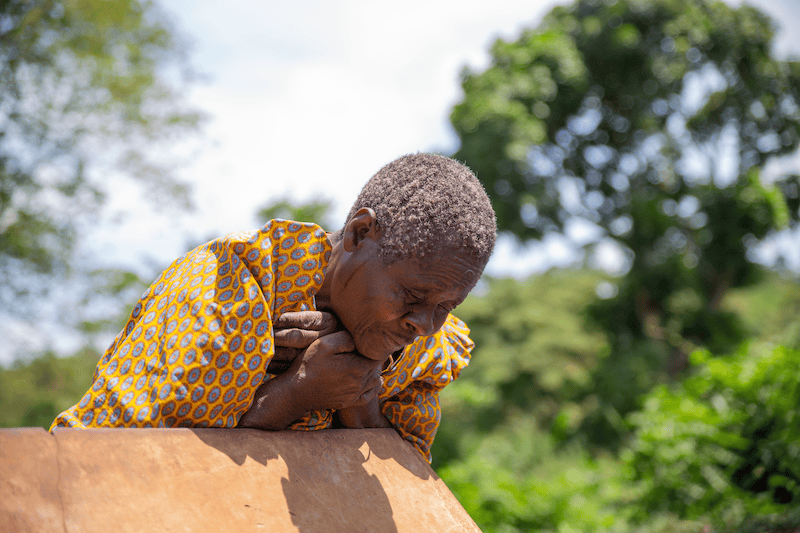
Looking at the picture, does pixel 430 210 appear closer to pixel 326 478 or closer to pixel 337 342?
pixel 337 342

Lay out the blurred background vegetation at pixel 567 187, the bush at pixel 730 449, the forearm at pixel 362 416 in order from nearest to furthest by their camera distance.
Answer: the forearm at pixel 362 416
the bush at pixel 730 449
the blurred background vegetation at pixel 567 187

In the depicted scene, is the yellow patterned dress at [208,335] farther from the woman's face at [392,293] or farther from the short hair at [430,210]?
the short hair at [430,210]

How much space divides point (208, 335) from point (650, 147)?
15.3 metres

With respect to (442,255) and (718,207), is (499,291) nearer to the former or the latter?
(718,207)

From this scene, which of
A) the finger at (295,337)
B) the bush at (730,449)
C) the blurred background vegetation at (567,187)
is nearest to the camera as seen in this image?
the finger at (295,337)

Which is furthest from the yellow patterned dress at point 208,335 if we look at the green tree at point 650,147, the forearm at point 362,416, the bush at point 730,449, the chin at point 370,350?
the green tree at point 650,147

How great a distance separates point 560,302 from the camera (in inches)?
720

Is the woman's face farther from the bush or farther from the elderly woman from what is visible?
the bush

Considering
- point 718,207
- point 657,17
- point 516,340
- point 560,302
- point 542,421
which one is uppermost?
point 657,17

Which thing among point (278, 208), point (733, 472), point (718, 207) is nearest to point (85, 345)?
point (278, 208)

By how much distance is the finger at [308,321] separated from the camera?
1.83 metres

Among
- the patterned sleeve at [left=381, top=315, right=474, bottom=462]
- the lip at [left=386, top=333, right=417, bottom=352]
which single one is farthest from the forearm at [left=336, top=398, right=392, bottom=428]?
the lip at [left=386, top=333, right=417, bottom=352]

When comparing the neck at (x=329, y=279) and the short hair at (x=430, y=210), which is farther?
the neck at (x=329, y=279)

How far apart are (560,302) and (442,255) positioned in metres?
17.3
